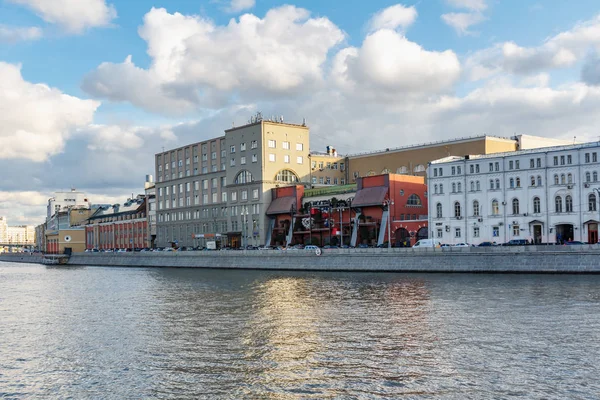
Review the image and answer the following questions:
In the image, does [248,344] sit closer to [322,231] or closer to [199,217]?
[322,231]

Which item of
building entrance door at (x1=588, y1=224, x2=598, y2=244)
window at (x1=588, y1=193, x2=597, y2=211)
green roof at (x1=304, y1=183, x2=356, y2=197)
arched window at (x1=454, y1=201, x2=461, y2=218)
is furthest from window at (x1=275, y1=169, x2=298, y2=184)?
building entrance door at (x1=588, y1=224, x2=598, y2=244)

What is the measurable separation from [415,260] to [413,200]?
28841mm

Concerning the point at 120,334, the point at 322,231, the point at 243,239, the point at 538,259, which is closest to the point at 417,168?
the point at 322,231

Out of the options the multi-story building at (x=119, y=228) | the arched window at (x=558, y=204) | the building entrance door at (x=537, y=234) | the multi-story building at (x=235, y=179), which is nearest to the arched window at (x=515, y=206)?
the building entrance door at (x=537, y=234)

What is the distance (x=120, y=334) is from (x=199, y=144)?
110700 millimetres

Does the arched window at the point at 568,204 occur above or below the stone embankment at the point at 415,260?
above

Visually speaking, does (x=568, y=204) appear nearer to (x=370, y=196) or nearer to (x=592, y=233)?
(x=592, y=233)

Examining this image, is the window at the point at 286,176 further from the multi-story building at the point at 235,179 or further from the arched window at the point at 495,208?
the arched window at the point at 495,208

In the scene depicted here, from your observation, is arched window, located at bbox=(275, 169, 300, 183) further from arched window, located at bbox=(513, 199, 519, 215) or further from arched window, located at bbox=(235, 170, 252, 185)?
arched window, located at bbox=(513, 199, 519, 215)

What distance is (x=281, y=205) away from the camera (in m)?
117

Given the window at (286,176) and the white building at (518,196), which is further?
the window at (286,176)

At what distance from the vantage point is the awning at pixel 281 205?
377ft

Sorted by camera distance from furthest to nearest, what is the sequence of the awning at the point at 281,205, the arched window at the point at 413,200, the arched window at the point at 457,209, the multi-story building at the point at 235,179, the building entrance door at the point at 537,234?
1. the multi-story building at the point at 235,179
2. the awning at the point at 281,205
3. the arched window at the point at 413,200
4. the arched window at the point at 457,209
5. the building entrance door at the point at 537,234

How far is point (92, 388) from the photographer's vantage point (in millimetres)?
23344
